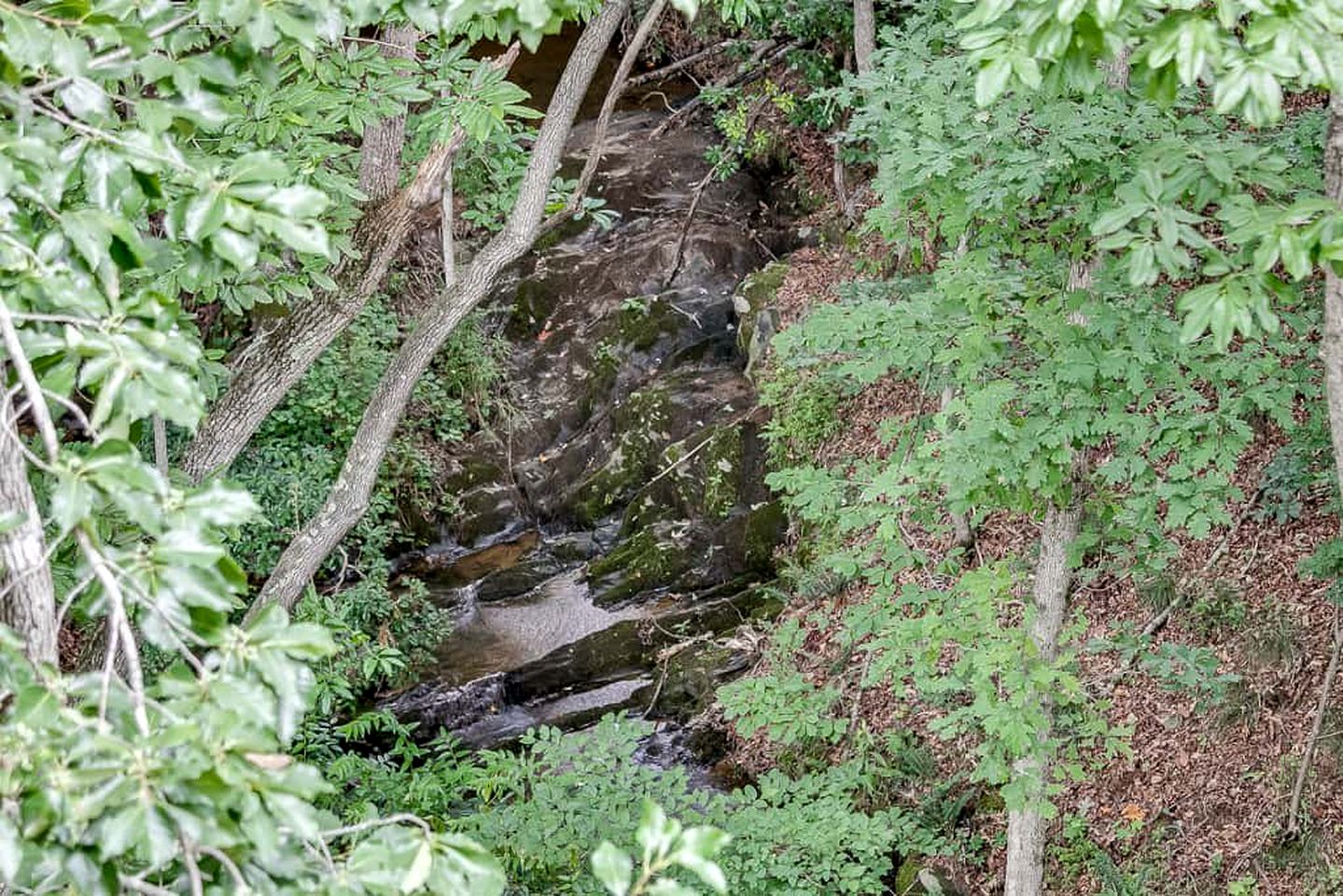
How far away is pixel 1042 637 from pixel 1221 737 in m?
1.56

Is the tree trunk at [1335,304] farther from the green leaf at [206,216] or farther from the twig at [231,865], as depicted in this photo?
the twig at [231,865]

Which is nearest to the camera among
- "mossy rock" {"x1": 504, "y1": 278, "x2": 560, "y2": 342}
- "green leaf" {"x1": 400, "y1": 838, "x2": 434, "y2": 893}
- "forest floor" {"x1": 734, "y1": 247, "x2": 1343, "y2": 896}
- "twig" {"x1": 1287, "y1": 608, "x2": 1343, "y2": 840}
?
"green leaf" {"x1": 400, "y1": 838, "x2": 434, "y2": 893}

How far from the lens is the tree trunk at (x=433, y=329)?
4734 mm

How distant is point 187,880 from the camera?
63.4 inches

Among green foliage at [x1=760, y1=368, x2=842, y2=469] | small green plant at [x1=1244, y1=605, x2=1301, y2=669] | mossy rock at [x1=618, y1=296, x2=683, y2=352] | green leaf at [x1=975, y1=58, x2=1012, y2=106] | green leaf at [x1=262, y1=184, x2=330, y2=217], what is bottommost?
small green plant at [x1=1244, y1=605, x2=1301, y2=669]

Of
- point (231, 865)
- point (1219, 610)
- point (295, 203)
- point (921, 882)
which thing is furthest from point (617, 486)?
point (231, 865)

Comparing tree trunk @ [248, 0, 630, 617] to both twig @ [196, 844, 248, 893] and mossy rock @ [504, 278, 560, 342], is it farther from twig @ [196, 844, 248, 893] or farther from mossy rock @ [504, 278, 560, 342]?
mossy rock @ [504, 278, 560, 342]

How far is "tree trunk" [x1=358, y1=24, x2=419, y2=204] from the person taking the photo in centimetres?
472

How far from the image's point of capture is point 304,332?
15.2ft

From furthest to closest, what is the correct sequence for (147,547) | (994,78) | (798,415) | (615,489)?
(615,489) → (798,415) → (994,78) → (147,547)

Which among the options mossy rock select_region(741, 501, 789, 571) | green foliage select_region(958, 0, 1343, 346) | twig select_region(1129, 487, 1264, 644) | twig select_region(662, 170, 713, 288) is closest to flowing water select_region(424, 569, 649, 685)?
mossy rock select_region(741, 501, 789, 571)

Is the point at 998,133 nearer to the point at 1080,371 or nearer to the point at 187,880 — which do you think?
the point at 1080,371

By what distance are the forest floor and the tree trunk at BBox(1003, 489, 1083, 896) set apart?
0.50 metres

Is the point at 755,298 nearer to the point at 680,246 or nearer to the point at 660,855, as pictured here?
the point at 680,246
